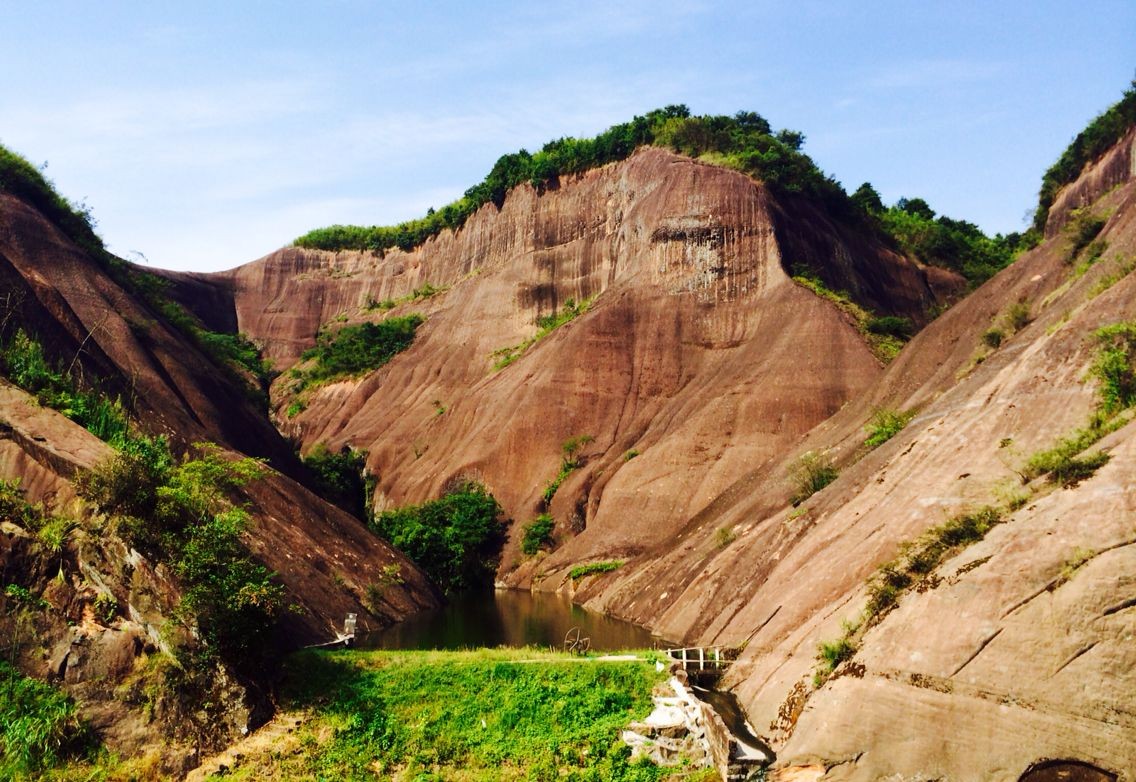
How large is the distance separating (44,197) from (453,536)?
24.8 meters

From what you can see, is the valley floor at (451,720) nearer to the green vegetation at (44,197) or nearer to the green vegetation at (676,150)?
the green vegetation at (44,197)

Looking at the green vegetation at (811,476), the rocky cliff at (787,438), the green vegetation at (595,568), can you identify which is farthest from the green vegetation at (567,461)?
the green vegetation at (811,476)

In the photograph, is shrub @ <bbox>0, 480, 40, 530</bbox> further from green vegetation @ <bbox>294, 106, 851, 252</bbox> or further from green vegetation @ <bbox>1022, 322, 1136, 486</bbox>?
green vegetation @ <bbox>294, 106, 851, 252</bbox>

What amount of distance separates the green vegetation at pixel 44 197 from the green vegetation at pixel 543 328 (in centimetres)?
2890

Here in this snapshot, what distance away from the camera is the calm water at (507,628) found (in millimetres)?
28875

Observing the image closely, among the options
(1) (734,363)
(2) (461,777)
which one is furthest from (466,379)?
(2) (461,777)

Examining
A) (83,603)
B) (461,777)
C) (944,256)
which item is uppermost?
(944,256)

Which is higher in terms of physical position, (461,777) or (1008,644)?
(1008,644)

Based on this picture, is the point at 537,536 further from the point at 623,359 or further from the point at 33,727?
the point at 33,727

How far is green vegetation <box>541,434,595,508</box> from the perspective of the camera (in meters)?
52.7

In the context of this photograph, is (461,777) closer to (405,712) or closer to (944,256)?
(405,712)

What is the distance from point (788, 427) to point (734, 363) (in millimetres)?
8045

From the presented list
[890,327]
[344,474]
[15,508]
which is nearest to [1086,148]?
[890,327]

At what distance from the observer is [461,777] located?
1717 centimetres
